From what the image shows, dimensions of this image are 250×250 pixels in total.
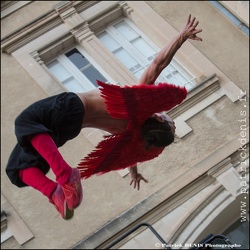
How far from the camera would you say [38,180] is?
466 cm

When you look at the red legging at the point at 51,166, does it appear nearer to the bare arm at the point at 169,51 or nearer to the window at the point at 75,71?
the bare arm at the point at 169,51

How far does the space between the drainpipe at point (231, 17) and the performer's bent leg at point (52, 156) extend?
686cm

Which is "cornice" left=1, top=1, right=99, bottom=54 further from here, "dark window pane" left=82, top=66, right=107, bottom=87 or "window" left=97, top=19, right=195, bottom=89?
"dark window pane" left=82, top=66, right=107, bottom=87

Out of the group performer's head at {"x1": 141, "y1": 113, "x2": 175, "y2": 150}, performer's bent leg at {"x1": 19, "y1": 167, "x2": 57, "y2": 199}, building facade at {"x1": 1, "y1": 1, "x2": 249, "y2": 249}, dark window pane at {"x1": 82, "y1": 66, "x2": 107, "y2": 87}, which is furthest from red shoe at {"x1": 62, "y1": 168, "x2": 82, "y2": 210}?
dark window pane at {"x1": 82, "y1": 66, "x2": 107, "y2": 87}

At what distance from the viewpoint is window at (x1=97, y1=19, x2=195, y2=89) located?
10328mm

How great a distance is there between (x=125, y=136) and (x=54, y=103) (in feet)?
2.17

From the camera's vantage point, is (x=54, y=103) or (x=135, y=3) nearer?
(x=54, y=103)

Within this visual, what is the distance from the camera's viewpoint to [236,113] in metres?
9.62

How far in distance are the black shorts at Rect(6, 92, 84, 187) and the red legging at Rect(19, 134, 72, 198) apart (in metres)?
0.05

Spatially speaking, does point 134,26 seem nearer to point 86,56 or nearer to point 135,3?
point 135,3

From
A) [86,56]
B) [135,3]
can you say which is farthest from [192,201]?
[135,3]

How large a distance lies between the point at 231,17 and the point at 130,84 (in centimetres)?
231

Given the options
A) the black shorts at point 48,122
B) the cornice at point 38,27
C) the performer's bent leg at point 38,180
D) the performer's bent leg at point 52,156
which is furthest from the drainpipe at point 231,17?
the performer's bent leg at point 52,156

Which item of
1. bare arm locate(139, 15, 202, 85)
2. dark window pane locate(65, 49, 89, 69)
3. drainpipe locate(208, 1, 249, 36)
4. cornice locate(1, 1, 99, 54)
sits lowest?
bare arm locate(139, 15, 202, 85)
